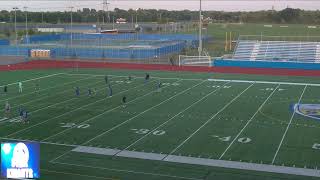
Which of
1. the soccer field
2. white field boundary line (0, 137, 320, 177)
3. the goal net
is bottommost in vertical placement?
white field boundary line (0, 137, 320, 177)

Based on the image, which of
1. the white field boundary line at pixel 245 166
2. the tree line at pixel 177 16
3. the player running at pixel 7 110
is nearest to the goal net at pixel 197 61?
the player running at pixel 7 110

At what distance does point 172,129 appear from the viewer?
22.8 meters

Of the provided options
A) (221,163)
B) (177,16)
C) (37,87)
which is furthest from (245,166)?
(177,16)

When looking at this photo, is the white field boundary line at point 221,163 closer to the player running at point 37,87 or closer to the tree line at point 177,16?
the player running at point 37,87

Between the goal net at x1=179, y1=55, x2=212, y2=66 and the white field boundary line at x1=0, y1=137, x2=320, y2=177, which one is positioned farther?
the goal net at x1=179, y1=55, x2=212, y2=66

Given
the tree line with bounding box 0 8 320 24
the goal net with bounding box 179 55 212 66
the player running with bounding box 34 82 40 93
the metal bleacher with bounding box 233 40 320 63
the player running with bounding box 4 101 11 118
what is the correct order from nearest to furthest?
the player running with bounding box 4 101 11 118
the player running with bounding box 34 82 40 93
the goal net with bounding box 179 55 212 66
the metal bleacher with bounding box 233 40 320 63
the tree line with bounding box 0 8 320 24

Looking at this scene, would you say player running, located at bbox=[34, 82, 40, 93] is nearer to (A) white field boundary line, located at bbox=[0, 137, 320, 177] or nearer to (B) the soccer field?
(B) the soccer field

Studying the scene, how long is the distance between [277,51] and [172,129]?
36.6m

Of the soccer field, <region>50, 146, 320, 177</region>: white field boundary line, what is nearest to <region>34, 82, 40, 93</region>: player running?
the soccer field

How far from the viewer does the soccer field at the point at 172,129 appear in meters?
17.2

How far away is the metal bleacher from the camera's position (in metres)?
53.8

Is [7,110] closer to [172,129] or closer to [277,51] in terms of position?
[172,129]

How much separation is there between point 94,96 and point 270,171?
16451mm

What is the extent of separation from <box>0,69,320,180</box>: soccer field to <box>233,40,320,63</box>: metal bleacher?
1616 cm
